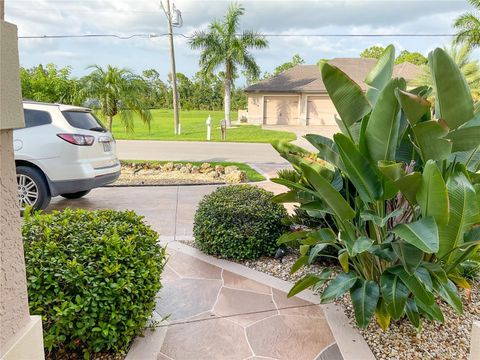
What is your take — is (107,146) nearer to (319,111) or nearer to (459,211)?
(459,211)

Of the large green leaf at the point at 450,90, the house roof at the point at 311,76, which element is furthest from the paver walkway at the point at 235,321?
the house roof at the point at 311,76

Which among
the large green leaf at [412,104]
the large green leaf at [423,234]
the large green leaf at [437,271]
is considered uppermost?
the large green leaf at [412,104]

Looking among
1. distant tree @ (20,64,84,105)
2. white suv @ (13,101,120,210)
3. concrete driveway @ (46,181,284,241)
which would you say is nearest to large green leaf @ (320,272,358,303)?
concrete driveway @ (46,181,284,241)

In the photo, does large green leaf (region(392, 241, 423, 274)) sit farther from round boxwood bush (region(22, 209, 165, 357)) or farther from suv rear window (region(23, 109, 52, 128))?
suv rear window (region(23, 109, 52, 128))

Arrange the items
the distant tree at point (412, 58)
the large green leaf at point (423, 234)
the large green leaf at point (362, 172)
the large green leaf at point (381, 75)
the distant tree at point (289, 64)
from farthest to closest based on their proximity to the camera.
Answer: the distant tree at point (289, 64) → the distant tree at point (412, 58) → the large green leaf at point (381, 75) → the large green leaf at point (362, 172) → the large green leaf at point (423, 234)

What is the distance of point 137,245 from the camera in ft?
9.08

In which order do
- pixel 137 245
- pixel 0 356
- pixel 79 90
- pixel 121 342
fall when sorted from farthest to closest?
pixel 79 90
pixel 137 245
pixel 121 342
pixel 0 356

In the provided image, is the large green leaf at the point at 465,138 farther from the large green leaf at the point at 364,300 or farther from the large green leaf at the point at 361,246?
the large green leaf at the point at 364,300

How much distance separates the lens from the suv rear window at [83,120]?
242 inches

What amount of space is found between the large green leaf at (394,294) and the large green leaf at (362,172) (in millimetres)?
595

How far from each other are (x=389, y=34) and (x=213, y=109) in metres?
30.2

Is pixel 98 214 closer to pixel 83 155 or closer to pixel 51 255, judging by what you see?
pixel 51 255

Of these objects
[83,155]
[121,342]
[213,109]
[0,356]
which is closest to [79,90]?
[83,155]

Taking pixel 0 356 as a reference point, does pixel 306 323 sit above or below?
below
